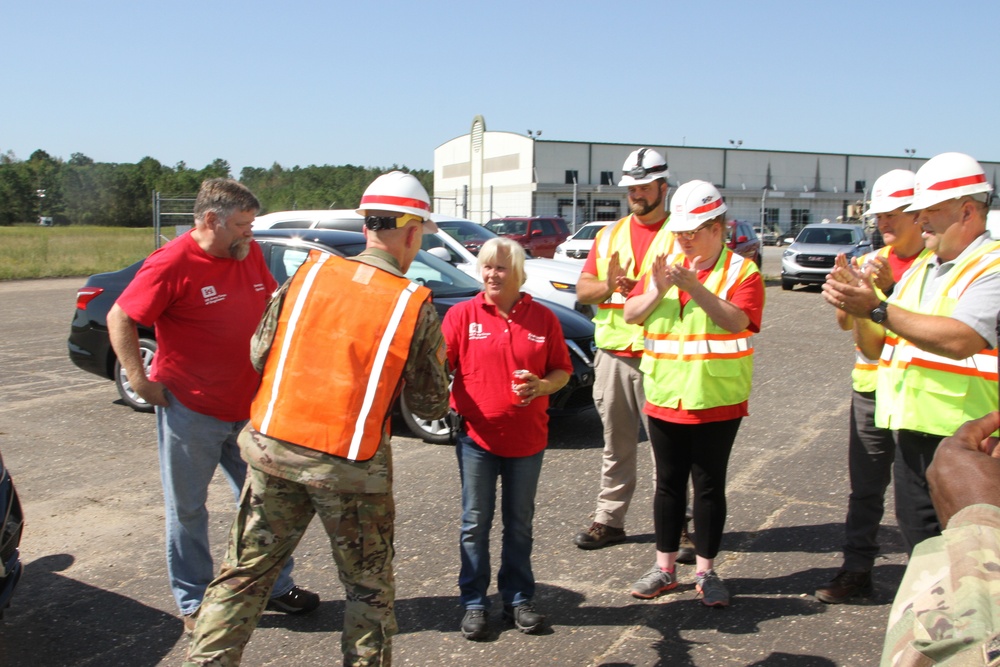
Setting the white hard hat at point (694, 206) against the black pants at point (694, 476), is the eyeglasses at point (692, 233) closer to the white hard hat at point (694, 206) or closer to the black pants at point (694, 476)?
the white hard hat at point (694, 206)

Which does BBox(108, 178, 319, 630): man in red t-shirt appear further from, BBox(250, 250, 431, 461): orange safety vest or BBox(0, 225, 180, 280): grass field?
BBox(0, 225, 180, 280): grass field

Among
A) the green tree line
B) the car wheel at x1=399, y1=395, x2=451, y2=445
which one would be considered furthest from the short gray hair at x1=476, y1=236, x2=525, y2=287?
the green tree line

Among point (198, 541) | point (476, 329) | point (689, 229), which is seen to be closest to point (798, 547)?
point (689, 229)

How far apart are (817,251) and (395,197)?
20.1 meters

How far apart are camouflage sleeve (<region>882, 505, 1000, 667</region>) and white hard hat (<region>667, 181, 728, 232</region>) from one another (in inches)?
103

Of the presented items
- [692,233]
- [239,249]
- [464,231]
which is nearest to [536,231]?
[464,231]

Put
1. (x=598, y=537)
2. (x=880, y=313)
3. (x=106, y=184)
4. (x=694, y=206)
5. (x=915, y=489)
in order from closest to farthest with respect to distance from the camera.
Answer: (x=880, y=313)
(x=915, y=489)
(x=694, y=206)
(x=598, y=537)
(x=106, y=184)

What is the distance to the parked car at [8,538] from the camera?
373 cm

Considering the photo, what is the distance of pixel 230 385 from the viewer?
3.90 m

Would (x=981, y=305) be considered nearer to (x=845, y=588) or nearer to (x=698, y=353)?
(x=698, y=353)

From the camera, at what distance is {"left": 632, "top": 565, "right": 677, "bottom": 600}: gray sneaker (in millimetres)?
4230

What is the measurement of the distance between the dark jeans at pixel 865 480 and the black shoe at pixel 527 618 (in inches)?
60.7

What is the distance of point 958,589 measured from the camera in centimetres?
142

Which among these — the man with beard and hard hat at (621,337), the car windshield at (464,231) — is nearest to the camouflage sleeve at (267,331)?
the man with beard and hard hat at (621,337)
